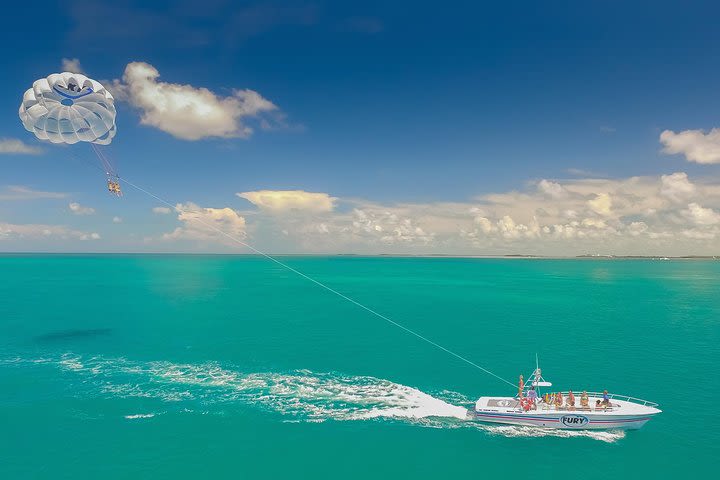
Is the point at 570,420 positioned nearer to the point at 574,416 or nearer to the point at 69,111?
the point at 574,416

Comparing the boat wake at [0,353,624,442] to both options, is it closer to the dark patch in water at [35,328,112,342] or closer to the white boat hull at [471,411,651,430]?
the white boat hull at [471,411,651,430]

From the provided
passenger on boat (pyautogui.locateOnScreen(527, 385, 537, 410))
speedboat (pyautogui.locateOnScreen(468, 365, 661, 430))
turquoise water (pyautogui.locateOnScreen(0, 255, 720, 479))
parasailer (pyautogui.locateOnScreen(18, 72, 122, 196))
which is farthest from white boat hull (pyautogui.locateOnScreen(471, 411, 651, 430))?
parasailer (pyautogui.locateOnScreen(18, 72, 122, 196))

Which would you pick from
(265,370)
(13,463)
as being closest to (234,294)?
(265,370)

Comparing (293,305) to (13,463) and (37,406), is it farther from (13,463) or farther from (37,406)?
(13,463)

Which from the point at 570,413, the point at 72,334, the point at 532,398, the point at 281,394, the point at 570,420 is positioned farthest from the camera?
the point at 72,334

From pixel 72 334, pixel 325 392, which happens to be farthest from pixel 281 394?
pixel 72 334
